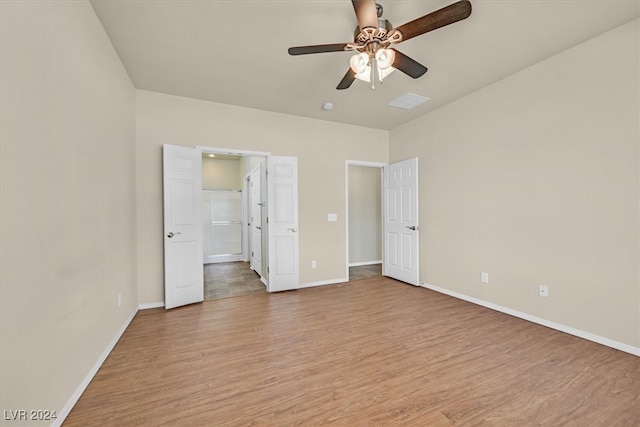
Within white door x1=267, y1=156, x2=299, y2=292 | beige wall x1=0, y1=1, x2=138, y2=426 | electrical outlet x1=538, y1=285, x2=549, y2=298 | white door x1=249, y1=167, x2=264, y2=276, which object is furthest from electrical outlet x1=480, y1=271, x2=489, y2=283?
beige wall x1=0, y1=1, x2=138, y2=426

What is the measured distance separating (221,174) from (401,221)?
4.98 meters

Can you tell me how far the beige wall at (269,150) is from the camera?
3449 millimetres

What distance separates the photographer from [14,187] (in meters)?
1.19

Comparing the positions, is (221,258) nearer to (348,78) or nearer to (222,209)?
(222,209)

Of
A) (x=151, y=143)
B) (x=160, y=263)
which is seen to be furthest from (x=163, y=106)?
(x=160, y=263)

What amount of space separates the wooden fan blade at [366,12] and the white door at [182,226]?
2.81 m

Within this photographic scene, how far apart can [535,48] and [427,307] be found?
3.10 metres

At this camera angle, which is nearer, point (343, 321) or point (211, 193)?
point (343, 321)

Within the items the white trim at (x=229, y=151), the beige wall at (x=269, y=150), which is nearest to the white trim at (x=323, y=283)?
the beige wall at (x=269, y=150)

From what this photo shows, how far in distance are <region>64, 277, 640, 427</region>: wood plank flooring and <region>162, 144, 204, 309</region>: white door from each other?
0.48 m

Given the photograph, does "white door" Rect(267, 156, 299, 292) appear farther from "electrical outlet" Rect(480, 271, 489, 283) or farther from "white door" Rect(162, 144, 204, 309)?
"electrical outlet" Rect(480, 271, 489, 283)

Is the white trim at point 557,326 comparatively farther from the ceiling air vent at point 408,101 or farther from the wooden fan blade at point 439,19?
the wooden fan blade at point 439,19

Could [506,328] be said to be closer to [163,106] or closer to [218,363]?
[218,363]

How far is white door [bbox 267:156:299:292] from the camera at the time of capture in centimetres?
413
